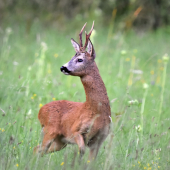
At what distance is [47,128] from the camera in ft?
13.6

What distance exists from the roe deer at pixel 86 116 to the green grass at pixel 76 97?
0.16 meters

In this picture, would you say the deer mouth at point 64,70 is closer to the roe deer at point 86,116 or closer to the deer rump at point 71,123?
the roe deer at point 86,116

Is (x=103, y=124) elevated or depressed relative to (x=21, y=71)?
depressed

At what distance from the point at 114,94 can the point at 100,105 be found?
311cm

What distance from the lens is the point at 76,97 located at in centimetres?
631

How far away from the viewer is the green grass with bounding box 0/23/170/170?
11.1 ft

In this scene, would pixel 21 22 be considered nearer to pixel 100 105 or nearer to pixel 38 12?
pixel 38 12

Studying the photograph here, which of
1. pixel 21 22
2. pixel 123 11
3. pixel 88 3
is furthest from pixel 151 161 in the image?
pixel 123 11

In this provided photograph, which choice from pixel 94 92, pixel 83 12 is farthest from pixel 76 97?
pixel 83 12

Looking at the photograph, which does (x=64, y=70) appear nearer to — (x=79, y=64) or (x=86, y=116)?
(x=79, y=64)

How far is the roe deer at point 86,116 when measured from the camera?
3.69m

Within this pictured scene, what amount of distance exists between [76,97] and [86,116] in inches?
100

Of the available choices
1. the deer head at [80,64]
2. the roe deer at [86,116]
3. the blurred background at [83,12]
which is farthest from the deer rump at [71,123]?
the blurred background at [83,12]

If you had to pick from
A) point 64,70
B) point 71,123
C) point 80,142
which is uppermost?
point 64,70
